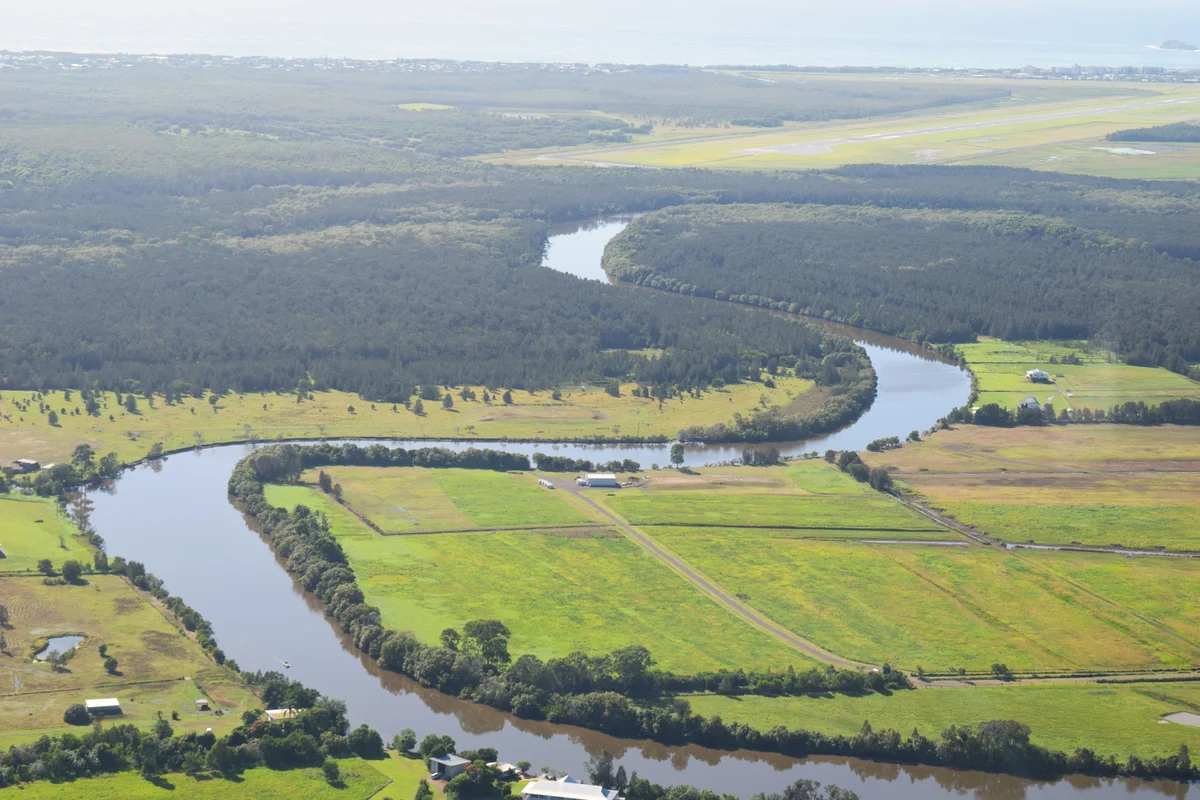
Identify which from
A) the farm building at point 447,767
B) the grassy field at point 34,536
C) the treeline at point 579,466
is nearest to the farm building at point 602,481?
the treeline at point 579,466

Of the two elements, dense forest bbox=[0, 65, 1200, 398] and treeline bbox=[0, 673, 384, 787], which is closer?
treeline bbox=[0, 673, 384, 787]

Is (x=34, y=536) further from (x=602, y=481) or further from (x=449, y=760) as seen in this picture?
(x=449, y=760)

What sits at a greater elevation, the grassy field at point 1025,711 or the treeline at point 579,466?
the treeline at point 579,466

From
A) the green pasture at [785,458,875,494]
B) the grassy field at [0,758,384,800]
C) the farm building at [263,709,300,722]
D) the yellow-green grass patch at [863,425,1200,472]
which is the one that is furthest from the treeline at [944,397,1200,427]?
the grassy field at [0,758,384,800]

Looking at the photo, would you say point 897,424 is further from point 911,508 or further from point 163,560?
point 163,560

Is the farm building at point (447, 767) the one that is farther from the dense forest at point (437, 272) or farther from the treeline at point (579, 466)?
the dense forest at point (437, 272)

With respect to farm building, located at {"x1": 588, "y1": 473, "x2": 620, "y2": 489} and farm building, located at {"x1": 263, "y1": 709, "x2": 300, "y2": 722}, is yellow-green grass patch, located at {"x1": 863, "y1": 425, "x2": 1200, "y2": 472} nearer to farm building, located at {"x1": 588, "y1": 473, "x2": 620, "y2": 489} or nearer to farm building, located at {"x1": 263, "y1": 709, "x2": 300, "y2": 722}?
farm building, located at {"x1": 588, "y1": 473, "x2": 620, "y2": 489}
